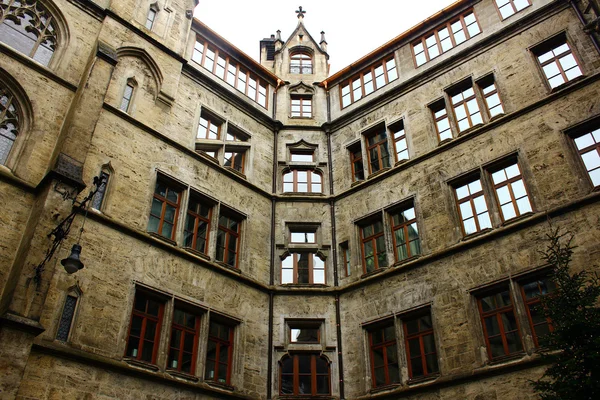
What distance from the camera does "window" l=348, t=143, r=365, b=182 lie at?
16.7 meters

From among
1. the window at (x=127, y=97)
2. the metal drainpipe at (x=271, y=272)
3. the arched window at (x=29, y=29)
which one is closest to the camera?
the arched window at (x=29, y=29)

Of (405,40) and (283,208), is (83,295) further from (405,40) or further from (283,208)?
(405,40)

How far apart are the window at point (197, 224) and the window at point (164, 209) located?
0.38m

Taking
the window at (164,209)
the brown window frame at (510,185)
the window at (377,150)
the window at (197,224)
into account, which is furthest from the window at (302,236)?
the brown window frame at (510,185)

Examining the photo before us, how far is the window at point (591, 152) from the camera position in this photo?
11.8m

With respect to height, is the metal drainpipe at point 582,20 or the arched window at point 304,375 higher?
the metal drainpipe at point 582,20

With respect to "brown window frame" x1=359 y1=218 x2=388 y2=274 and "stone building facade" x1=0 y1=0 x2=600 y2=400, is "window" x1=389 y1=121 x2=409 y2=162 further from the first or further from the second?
"brown window frame" x1=359 y1=218 x2=388 y2=274

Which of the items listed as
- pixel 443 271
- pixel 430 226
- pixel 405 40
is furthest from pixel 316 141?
pixel 443 271

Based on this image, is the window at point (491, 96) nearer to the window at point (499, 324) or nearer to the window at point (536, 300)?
the window at point (536, 300)

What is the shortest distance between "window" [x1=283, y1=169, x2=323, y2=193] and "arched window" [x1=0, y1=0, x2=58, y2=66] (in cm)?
762

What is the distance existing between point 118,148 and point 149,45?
13.2ft

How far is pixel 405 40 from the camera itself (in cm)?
1788

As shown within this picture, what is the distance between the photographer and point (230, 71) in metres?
18.3

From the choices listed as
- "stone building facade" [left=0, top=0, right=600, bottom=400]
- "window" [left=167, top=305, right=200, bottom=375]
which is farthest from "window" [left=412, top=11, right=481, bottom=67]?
"window" [left=167, top=305, right=200, bottom=375]
